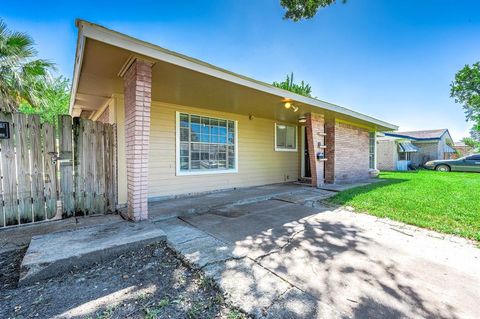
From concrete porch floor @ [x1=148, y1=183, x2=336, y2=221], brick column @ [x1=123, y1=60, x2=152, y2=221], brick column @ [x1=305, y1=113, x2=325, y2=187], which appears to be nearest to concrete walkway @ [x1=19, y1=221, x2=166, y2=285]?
brick column @ [x1=123, y1=60, x2=152, y2=221]

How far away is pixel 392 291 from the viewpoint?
1.98m

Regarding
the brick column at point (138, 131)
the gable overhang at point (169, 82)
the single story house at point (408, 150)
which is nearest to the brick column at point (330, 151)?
the gable overhang at point (169, 82)

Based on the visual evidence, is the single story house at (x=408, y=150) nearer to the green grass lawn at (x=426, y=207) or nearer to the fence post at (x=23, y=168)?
the green grass lawn at (x=426, y=207)

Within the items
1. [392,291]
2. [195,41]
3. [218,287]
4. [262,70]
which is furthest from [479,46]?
[218,287]

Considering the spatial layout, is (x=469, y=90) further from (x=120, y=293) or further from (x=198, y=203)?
(x=120, y=293)

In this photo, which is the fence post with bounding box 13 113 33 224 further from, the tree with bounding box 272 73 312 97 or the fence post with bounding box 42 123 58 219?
the tree with bounding box 272 73 312 97

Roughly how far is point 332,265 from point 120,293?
2194mm

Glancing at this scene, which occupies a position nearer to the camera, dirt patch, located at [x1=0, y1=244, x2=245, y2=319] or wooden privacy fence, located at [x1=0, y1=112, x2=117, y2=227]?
dirt patch, located at [x1=0, y1=244, x2=245, y2=319]

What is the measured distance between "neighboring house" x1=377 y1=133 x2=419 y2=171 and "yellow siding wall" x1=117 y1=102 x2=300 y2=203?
10.8 metres

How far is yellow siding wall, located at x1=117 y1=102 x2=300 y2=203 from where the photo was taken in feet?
17.9

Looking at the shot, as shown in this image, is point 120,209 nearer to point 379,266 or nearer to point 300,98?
point 379,266

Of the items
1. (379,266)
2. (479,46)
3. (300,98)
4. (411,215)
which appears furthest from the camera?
(479,46)

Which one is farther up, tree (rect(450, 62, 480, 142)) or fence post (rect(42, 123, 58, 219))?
tree (rect(450, 62, 480, 142))

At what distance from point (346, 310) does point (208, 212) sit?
3.28m
